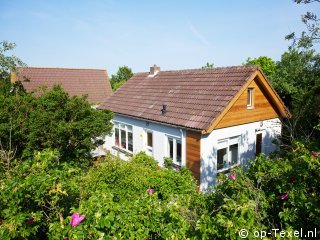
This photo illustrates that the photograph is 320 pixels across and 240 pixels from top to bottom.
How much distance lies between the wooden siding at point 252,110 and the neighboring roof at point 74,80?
20.4 meters

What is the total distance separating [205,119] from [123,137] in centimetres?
839

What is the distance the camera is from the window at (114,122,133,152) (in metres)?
18.9

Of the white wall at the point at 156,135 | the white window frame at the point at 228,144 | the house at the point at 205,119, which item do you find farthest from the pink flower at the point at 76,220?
the white window frame at the point at 228,144

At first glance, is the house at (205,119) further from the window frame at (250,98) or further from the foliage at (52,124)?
the foliage at (52,124)

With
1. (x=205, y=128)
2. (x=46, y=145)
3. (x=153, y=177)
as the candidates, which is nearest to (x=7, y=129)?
(x=46, y=145)

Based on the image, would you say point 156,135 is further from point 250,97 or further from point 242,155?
point 250,97

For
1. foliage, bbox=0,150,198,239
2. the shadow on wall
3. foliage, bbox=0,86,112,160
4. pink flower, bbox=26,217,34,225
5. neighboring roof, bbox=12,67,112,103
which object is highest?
neighboring roof, bbox=12,67,112,103

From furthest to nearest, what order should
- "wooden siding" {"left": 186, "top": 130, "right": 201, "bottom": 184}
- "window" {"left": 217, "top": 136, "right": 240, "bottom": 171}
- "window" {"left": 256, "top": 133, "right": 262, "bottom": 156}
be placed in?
1. "window" {"left": 256, "top": 133, "right": 262, "bottom": 156}
2. "window" {"left": 217, "top": 136, "right": 240, "bottom": 171}
3. "wooden siding" {"left": 186, "top": 130, "right": 201, "bottom": 184}

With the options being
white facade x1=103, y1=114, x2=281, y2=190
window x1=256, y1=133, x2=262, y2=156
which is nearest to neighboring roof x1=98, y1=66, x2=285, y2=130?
white facade x1=103, y1=114, x2=281, y2=190

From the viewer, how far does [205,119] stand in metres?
13.2

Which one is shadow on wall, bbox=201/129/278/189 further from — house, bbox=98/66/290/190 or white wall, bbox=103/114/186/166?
white wall, bbox=103/114/186/166

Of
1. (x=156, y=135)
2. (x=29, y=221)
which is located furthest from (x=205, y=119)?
(x=29, y=221)

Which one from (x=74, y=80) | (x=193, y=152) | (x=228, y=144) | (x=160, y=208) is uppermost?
(x=74, y=80)

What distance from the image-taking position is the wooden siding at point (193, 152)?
13.1 metres
